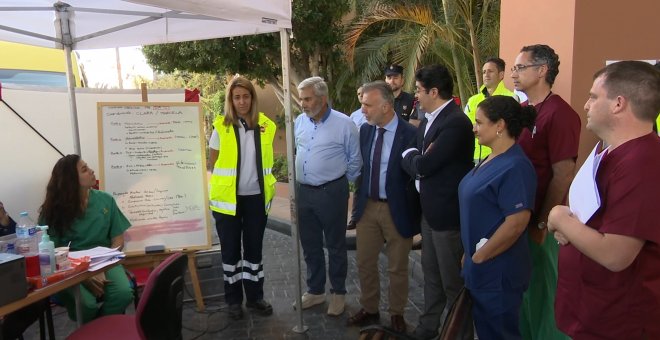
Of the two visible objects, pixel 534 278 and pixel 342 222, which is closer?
pixel 534 278

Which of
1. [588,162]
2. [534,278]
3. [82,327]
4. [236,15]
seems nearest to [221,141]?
[236,15]

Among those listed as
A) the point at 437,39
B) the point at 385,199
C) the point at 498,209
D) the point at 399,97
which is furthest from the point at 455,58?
the point at 498,209

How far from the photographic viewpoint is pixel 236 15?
3.00 m

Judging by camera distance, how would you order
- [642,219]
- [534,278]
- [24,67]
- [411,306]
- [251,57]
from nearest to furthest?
[642,219], [534,278], [411,306], [24,67], [251,57]

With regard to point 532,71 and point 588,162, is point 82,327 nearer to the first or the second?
point 588,162

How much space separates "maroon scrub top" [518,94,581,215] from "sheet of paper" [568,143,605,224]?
2.70 feet

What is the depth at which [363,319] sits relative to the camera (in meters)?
3.81

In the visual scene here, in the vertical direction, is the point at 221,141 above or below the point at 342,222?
above

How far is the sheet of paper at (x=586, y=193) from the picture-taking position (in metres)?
1.65

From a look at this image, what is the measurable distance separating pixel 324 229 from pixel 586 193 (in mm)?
2536

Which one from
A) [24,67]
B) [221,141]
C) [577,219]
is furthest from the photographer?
[24,67]

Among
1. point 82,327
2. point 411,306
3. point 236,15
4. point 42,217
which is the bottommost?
point 411,306

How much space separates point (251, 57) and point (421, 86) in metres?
7.33

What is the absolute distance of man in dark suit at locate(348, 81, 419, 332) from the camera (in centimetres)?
347
